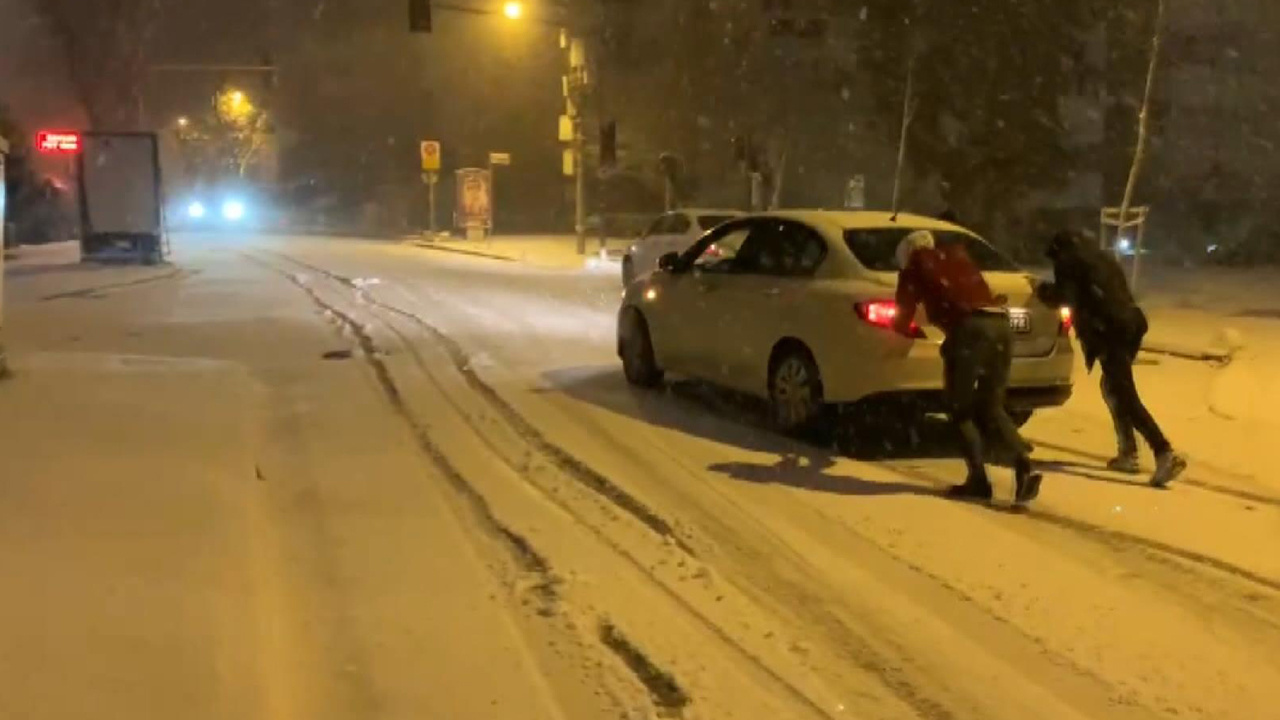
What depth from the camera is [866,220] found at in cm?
1002

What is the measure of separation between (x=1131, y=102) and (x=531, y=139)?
44307mm

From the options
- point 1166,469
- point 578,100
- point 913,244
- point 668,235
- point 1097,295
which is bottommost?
point 1166,469

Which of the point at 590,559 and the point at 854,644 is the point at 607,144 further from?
the point at 854,644

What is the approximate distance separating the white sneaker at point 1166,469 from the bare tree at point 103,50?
187ft

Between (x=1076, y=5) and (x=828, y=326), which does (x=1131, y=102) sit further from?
(x=828, y=326)

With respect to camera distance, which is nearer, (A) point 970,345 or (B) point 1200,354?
(A) point 970,345

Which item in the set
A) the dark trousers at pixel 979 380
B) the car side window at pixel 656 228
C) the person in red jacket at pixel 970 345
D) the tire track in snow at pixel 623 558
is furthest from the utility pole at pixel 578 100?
the dark trousers at pixel 979 380

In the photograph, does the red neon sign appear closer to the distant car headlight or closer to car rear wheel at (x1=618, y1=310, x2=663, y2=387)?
car rear wheel at (x1=618, y1=310, x2=663, y2=387)

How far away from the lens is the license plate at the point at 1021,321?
29.5 feet

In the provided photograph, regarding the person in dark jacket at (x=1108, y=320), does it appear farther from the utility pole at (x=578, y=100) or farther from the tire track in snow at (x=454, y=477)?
the utility pole at (x=578, y=100)

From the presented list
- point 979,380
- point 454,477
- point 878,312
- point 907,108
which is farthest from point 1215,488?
point 907,108

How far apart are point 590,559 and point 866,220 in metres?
4.29

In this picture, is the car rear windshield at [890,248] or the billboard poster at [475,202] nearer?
the car rear windshield at [890,248]

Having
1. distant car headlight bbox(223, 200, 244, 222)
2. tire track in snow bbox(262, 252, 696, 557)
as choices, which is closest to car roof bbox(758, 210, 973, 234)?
tire track in snow bbox(262, 252, 696, 557)
